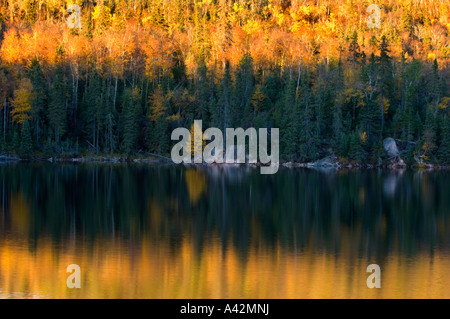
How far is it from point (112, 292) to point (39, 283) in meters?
2.82

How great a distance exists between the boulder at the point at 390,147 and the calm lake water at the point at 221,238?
1098 inches

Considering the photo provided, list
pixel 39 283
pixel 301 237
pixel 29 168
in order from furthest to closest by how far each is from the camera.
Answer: pixel 29 168
pixel 301 237
pixel 39 283

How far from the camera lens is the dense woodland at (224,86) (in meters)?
84.7

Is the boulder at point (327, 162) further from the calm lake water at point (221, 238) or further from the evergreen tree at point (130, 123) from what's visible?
the calm lake water at point (221, 238)

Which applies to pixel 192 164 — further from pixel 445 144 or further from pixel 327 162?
pixel 445 144

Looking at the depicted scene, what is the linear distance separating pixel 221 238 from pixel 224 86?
6195 centimetres

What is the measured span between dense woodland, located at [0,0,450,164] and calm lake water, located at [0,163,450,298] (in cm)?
2952

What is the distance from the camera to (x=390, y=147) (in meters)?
83.8

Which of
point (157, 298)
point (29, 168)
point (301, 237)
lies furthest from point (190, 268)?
point (29, 168)

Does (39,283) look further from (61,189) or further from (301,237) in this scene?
(61,189)

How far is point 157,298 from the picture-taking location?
20.1 metres

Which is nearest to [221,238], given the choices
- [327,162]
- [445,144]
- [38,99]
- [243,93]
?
[327,162]

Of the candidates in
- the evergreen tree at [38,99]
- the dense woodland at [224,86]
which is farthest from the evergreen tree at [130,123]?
the evergreen tree at [38,99]

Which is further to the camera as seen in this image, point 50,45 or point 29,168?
point 50,45
